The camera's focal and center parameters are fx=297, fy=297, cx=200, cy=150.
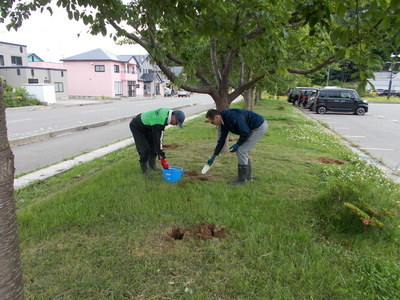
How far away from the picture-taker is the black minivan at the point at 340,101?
20438 millimetres

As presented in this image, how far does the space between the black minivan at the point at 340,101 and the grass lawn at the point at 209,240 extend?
57.9 ft

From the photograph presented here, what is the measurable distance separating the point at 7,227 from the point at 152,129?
3.30 m

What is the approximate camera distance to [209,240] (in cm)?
315

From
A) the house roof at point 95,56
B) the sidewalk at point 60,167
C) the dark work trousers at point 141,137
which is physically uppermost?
the house roof at point 95,56

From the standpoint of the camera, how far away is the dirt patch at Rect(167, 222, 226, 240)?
3.23m

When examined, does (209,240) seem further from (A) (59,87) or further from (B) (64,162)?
(A) (59,87)

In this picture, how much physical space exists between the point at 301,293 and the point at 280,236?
0.83 metres

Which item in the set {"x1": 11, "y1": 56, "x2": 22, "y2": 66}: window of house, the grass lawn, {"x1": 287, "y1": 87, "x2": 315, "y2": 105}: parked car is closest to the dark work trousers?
the grass lawn

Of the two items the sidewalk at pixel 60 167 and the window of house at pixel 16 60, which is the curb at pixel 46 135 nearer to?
the sidewalk at pixel 60 167

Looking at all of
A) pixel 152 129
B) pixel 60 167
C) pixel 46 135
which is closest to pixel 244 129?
pixel 152 129

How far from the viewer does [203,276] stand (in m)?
2.61

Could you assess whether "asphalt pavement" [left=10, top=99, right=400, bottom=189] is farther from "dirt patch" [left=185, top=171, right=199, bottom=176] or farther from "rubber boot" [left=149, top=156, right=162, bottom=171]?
"dirt patch" [left=185, top=171, right=199, bottom=176]

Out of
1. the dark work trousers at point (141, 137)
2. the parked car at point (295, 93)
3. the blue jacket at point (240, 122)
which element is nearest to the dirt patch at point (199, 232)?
the blue jacket at point (240, 122)

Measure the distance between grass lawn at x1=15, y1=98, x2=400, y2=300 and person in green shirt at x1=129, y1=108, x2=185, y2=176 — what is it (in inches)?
19.3
